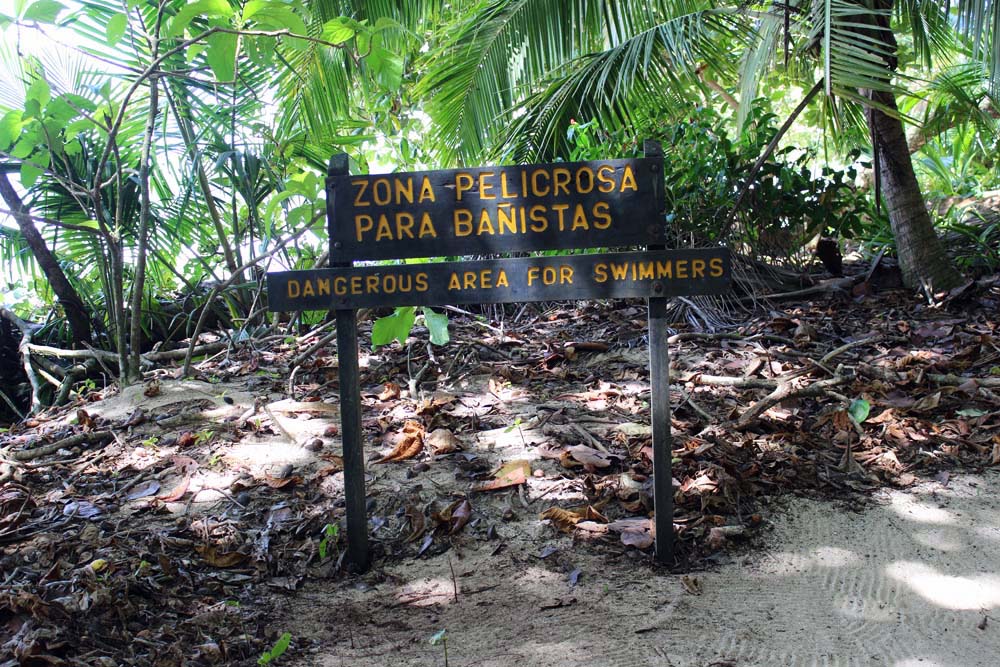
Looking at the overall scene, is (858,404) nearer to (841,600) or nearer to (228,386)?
(841,600)

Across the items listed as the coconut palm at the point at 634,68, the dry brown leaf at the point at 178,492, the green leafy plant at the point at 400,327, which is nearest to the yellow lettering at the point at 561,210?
the green leafy plant at the point at 400,327

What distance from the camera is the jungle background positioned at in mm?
3264

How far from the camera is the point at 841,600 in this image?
109 inches

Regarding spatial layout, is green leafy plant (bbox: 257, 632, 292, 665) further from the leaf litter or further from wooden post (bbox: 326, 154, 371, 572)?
wooden post (bbox: 326, 154, 371, 572)

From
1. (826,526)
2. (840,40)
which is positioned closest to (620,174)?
(826,526)

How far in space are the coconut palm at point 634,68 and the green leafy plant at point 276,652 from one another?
4224 mm

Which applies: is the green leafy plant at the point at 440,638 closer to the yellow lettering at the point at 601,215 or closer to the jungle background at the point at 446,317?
the jungle background at the point at 446,317

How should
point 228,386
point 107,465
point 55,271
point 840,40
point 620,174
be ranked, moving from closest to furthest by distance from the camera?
point 620,174 → point 107,465 → point 840,40 → point 228,386 → point 55,271

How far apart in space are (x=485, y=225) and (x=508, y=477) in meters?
1.23

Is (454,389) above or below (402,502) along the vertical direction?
above

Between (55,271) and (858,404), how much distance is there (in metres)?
5.66

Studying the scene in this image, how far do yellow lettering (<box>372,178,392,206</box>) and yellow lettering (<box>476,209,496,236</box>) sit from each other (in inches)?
14.4

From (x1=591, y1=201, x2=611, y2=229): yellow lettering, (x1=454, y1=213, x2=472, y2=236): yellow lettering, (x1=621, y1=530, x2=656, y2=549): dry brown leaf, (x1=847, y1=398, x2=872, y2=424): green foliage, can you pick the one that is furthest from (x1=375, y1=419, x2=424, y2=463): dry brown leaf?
(x1=847, y1=398, x2=872, y2=424): green foliage

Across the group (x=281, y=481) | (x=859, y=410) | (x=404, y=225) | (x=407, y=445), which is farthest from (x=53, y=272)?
(x=859, y=410)
